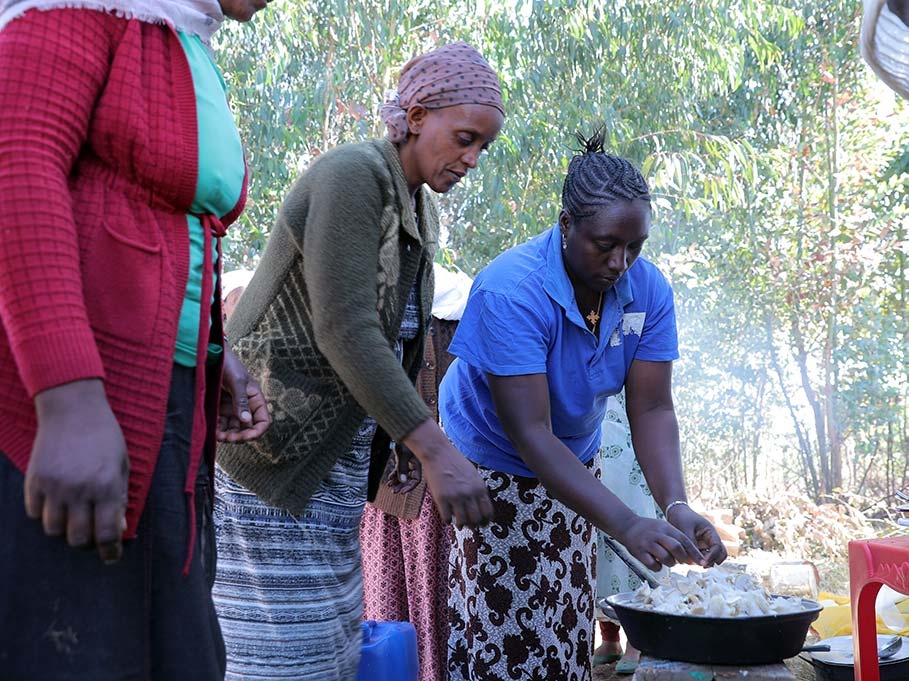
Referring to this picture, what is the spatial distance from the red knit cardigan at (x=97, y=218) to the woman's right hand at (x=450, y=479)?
50 cm

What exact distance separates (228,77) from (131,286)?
661 centimetres

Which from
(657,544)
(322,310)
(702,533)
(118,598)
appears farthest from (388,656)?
(118,598)

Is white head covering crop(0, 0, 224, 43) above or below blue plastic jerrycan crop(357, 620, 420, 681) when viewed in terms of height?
above

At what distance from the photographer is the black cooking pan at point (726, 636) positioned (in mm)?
2520

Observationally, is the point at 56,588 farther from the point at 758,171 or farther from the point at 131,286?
the point at 758,171

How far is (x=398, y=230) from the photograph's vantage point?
1.96 m

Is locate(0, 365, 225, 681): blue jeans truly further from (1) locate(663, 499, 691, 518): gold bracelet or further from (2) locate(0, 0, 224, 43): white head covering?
(1) locate(663, 499, 691, 518): gold bracelet

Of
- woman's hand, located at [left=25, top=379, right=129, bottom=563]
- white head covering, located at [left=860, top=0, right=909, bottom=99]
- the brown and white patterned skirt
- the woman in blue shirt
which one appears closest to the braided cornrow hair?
the woman in blue shirt

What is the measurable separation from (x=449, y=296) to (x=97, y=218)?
3.15 meters

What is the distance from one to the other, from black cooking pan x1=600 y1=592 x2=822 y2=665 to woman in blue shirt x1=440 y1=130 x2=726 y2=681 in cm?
19

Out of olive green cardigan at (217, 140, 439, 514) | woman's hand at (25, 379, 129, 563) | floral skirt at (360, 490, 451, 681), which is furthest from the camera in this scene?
floral skirt at (360, 490, 451, 681)

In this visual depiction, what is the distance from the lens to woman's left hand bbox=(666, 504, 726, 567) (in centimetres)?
255

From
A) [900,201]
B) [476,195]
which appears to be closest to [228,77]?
[476,195]

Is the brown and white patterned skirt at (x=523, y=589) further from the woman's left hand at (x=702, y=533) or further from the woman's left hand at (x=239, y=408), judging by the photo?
the woman's left hand at (x=239, y=408)
